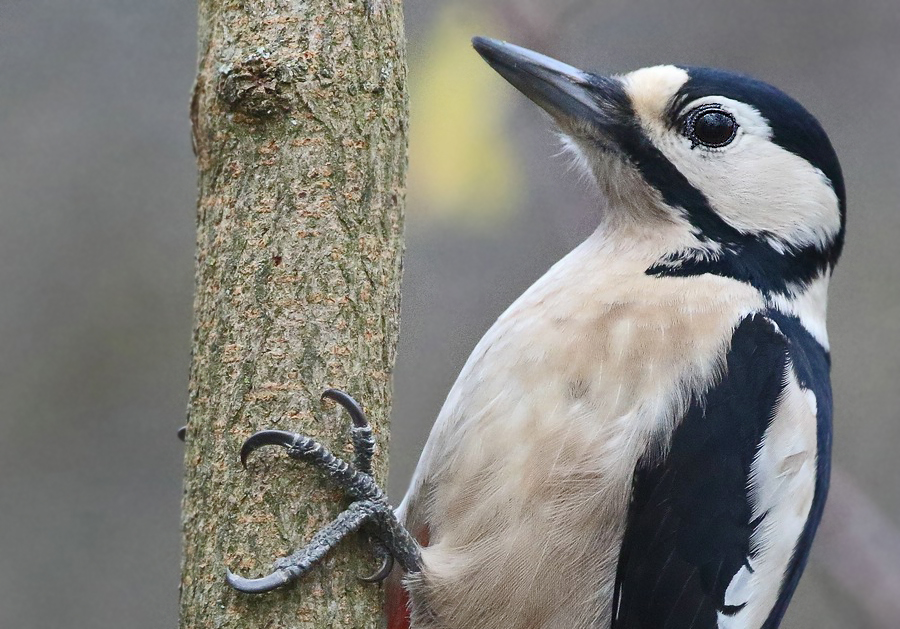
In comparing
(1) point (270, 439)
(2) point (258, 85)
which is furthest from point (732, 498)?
(2) point (258, 85)

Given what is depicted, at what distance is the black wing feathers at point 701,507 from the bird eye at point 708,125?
1.31ft

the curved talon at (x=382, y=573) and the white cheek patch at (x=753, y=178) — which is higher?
the white cheek patch at (x=753, y=178)

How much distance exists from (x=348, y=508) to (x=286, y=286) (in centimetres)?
33

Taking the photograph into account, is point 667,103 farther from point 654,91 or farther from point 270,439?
point 270,439

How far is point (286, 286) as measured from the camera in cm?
173

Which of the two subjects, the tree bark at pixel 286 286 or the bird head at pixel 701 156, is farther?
the bird head at pixel 701 156

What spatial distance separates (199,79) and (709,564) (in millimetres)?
1156

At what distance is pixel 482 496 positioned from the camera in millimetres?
2014

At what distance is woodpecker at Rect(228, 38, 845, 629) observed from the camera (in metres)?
1.99

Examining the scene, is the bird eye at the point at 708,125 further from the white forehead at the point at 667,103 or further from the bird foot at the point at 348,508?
the bird foot at the point at 348,508

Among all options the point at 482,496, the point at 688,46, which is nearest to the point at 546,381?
the point at 482,496

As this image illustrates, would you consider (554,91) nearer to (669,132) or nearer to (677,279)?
(669,132)

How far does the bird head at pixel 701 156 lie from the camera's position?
7.50 ft

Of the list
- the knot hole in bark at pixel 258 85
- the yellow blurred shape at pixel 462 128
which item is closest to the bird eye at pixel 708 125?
the yellow blurred shape at pixel 462 128
